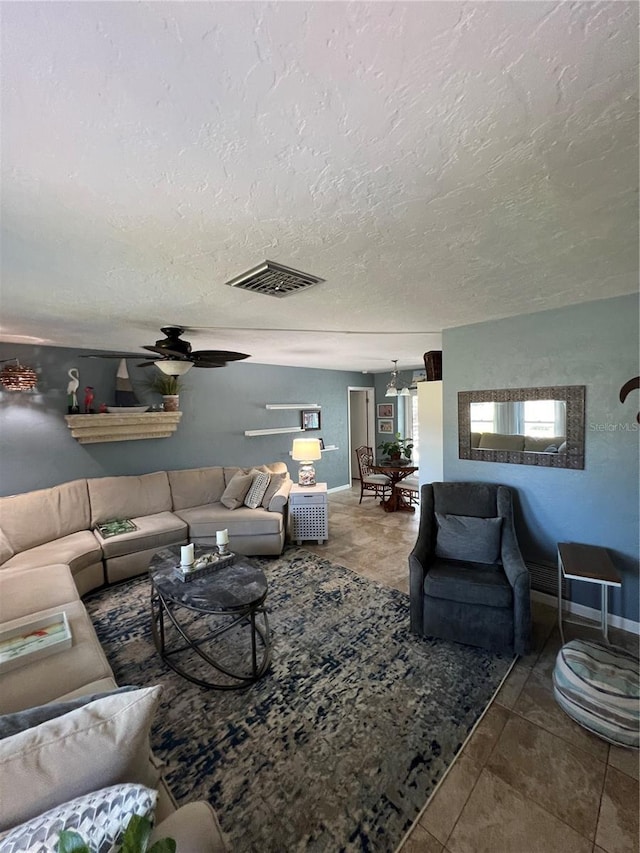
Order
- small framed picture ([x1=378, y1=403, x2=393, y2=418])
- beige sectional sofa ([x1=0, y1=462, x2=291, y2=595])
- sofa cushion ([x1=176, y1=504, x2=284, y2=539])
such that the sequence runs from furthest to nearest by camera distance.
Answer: small framed picture ([x1=378, y1=403, x2=393, y2=418]) < sofa cushion ([x1=176, y1=504, x2=284, y2=539]) < beige sectional sofa ([x1=0, y1=462, x2=291, y2=595])

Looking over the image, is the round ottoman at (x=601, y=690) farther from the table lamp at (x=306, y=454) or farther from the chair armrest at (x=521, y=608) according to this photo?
the table lamp at (x=306, y=454)

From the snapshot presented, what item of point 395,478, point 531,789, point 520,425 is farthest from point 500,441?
point 395,478

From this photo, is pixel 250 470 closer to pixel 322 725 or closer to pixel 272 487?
pixel 272 487

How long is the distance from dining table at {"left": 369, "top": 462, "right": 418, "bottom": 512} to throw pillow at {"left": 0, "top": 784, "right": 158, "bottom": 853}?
4.93 metres

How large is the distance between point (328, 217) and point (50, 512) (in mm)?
3838

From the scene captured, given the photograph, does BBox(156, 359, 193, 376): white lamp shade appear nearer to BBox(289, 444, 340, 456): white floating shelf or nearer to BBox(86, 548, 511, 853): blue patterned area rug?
BBox(86, 548, 511, 853): blue patterned area rug

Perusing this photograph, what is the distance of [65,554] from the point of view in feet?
9.92

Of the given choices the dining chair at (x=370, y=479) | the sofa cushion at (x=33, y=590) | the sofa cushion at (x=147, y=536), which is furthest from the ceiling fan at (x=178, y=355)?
the dining chair at (x=370, y=479)

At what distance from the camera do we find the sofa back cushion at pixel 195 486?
4.34 metres

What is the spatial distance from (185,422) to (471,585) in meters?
3.94

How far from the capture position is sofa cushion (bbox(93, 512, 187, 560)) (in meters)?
3.34

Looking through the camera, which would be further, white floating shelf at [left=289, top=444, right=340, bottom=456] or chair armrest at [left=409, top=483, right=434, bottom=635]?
white floating shelf at [left=289, top=444, right=340, bottom=456]

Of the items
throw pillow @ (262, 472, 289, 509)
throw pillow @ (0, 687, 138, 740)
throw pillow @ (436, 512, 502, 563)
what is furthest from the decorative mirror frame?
throw pillow @ (0, 687, 138, 740)

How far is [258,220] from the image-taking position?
134 cm
